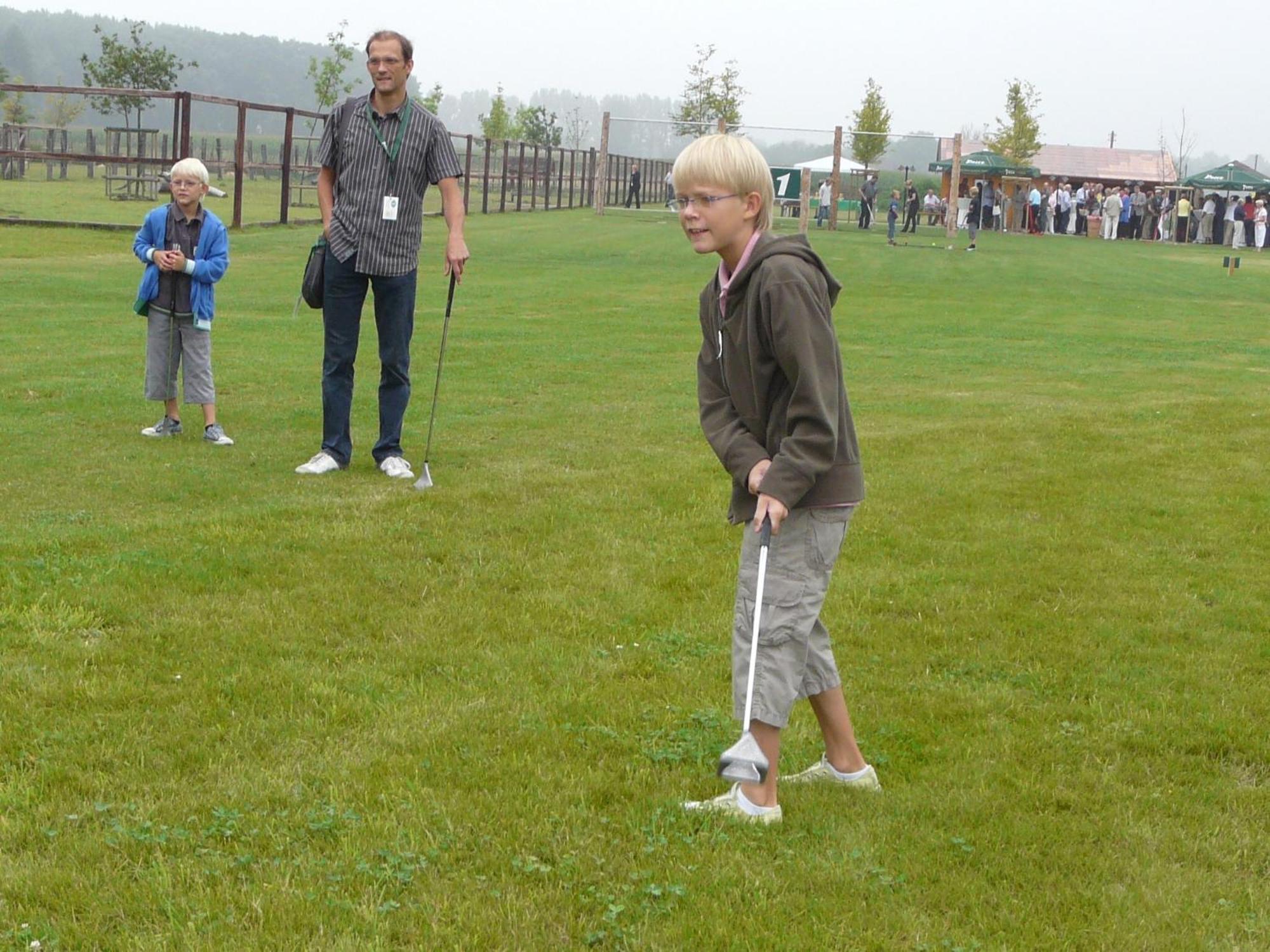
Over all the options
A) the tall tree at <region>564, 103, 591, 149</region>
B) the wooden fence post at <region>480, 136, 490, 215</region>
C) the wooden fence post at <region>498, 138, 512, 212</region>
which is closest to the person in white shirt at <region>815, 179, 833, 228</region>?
the wooden fence post at <region>498, 138, 512, 212</region>

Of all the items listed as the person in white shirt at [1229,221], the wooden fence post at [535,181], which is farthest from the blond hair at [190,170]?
the person in white shirt at [1229,221]

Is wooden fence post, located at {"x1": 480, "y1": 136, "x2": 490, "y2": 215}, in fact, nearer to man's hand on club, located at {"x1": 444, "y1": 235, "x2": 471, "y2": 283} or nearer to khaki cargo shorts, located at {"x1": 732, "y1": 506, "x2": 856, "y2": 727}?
man's hand on club, located at {"x1": 444, "y1": 235, "x2": 471, "y2": 283}

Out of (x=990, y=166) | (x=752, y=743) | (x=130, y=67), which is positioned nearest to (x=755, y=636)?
(x=752, y=743)

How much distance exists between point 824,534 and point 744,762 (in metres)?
0.62

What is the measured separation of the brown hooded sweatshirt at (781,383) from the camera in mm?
3686

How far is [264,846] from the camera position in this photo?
371cm

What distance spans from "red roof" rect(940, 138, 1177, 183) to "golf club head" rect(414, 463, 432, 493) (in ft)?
286

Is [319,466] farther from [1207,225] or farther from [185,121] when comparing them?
[1207,225]

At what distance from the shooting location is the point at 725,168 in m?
3.74

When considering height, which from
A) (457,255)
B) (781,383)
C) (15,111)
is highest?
(15,111)

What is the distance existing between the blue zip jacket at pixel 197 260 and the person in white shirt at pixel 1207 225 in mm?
47057

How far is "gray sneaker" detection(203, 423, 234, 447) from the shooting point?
8.85 meters

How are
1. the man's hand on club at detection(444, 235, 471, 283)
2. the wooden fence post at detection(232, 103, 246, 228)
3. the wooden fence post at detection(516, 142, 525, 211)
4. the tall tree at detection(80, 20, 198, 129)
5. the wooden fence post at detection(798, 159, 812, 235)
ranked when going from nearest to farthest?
the man's hand on club at detection(444, 235, 471, 283) → the wooden fence post at detection(232, 103, 246, 228) → the wooden fence post at detection(798, 159, 812, 235) → the wooden fence post at detection(516, 142, 525, 211) → the tall tree at detection(80, 20, 198, 129)

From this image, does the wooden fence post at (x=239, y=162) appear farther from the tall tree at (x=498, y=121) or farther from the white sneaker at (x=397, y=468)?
the tall tree at (x=498, y=121)
